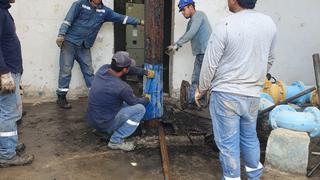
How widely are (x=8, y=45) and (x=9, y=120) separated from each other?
2.72 feet

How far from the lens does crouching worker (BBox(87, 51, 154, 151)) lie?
4809 mm

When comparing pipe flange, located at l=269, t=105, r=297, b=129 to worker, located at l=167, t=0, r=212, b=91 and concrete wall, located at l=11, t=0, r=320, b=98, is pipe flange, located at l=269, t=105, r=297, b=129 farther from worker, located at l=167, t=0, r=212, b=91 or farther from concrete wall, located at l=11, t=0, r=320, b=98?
concrete wall, located at l=11, t=0, r=320, b=98

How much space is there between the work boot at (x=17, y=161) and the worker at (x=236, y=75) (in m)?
2.16

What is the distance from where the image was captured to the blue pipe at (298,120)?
4570 millimetres

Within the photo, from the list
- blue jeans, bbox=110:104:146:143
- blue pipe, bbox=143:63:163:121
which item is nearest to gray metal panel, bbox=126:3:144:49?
blue pipe, bbox=143:63:163:121

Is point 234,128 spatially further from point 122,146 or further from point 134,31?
point 134,31

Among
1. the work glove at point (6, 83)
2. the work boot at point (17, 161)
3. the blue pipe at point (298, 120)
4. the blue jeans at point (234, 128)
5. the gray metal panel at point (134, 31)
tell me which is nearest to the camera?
the blue jeans at point (234, 128)

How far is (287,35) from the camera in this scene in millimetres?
7590

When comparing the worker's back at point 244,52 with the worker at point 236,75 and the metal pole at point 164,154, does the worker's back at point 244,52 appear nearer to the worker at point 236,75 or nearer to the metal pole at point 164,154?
the worker at point 236,75

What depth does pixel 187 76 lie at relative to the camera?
739 centimetres

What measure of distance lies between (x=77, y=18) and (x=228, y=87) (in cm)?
371

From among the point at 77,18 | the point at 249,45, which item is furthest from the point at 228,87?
the point at 77,18

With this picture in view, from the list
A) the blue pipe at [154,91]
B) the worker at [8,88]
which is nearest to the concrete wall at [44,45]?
the blue pipe at [154,91]

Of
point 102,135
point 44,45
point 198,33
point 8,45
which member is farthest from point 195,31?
point 8,45
